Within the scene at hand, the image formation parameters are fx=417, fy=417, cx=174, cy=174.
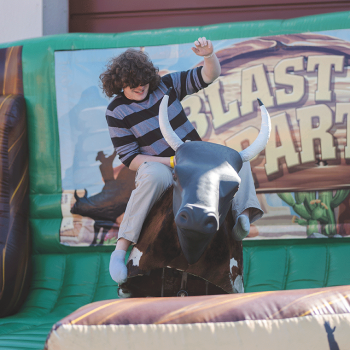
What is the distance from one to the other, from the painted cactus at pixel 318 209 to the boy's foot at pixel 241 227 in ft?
5.72

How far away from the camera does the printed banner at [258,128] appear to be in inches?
126

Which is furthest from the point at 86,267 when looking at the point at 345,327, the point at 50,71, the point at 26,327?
the point at 345,327

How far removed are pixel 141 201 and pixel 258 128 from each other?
1936mm

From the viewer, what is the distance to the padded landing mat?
103 centimetres

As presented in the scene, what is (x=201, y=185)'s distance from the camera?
1320 mm

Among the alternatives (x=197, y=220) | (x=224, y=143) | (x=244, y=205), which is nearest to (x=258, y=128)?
(x=224, y=143)

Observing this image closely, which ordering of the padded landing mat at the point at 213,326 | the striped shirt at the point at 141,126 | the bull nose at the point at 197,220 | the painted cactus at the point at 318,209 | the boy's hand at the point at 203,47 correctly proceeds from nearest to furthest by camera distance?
the padded landing mat at the point at 213,326, the bull nose at the point at 197,220, the boy's hand at the point at 203,47, the striped shirt at the point at 141,126, the painted cactus at the point at 318,209

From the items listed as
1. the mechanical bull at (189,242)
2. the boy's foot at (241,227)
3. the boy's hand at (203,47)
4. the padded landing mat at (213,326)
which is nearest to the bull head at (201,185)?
the mechanical bull at (189,242)

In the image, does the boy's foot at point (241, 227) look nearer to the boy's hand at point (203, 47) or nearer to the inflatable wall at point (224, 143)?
the boy's hand at point (203, 47)

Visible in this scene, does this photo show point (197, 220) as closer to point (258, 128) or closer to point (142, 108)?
point (142, 108)

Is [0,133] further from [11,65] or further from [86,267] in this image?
[86,267]

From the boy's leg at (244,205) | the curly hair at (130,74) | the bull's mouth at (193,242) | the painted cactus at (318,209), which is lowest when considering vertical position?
the painted cactus at (318,209)

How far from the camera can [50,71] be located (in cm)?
355

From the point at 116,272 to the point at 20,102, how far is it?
233cm
